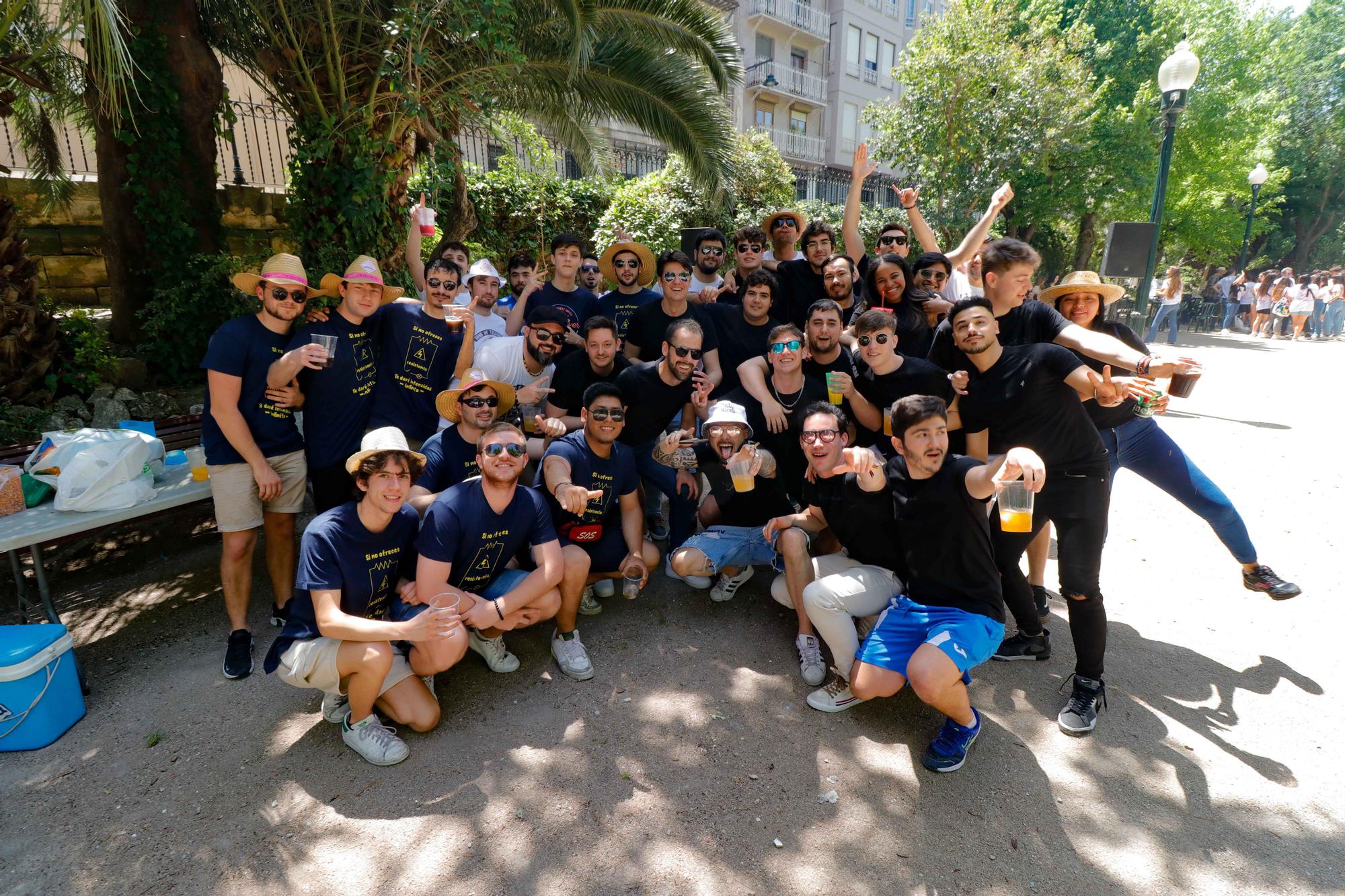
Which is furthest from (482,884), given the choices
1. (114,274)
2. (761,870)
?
(114,274)

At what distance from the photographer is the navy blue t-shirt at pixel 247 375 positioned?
3787mm

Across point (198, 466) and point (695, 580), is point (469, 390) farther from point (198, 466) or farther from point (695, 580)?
point (198, 466)

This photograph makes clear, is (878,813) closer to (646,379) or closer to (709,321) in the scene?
(646,379)

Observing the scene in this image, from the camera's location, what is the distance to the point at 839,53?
2928 cm

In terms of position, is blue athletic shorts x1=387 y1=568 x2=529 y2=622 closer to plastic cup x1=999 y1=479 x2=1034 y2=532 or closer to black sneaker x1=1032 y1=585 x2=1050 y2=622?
plastic cup x1=999 y1=479 x2=1034 y2=532


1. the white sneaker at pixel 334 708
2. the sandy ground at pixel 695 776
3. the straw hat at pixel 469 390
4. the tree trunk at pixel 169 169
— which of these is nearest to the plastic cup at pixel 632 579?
the sandy ground at pixel 695 776

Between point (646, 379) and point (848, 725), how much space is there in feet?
8.24

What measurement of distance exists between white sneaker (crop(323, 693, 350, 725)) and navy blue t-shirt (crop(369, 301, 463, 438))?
5.68 ft

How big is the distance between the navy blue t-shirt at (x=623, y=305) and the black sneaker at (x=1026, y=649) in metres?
3.53

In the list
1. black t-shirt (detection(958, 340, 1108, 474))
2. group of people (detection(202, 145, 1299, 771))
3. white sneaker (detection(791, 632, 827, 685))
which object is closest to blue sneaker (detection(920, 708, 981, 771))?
group of people (detection(202, 145, 1299, 771))

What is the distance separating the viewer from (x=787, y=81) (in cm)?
2781

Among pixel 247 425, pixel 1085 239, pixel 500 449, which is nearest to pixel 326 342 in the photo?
pixel 247 425

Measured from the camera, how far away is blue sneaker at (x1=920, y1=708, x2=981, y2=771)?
3025mm

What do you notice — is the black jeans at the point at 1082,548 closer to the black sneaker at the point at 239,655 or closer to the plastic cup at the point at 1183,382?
the plastic cup at the point at 1183,382
